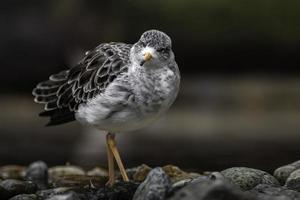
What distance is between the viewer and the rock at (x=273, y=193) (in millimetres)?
4967

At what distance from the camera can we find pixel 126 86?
5637 millimetres

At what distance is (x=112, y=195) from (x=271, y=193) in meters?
1.03

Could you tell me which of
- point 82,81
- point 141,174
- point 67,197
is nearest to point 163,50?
point 82,81

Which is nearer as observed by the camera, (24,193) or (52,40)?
(24,193)

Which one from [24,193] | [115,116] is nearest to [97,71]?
[115,116]

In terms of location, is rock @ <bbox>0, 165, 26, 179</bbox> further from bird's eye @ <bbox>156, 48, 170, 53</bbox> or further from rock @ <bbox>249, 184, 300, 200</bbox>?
rock @ <bbox>249, 184, 300, 200</bbox>

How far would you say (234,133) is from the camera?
12352 mm

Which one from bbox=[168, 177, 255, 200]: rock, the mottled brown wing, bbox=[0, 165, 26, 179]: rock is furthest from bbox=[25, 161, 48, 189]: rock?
bbox=[168, 177, 255, 200]: rock

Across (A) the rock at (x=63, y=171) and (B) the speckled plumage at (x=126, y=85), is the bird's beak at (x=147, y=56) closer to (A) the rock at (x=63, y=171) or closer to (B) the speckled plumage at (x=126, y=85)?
(B) the speckled plumage at (x=126, y=85)

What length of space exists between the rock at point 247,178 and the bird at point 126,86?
0.64 m

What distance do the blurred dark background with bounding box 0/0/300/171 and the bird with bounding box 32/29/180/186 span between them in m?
4.69

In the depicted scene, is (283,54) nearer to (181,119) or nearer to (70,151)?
(181,119)

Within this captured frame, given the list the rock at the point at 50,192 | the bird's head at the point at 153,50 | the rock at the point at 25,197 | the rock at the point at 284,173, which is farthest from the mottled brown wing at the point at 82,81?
the rock at the point at 284,173

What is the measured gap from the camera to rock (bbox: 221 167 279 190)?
559 centimetres
